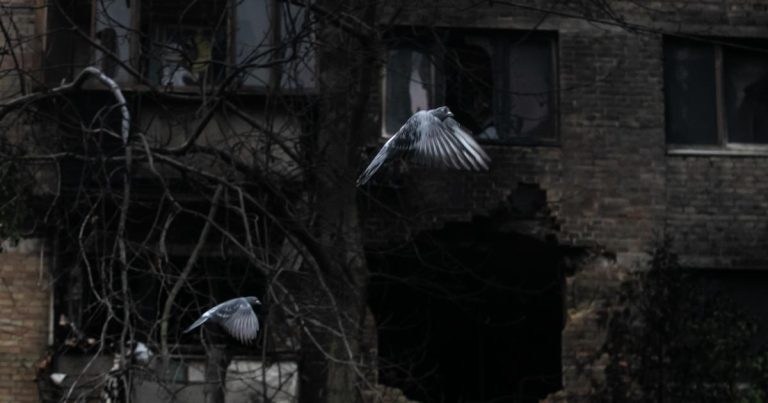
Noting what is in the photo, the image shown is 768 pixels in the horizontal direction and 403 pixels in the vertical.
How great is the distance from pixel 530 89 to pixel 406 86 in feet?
4.29

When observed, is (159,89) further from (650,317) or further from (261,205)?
(650,317)

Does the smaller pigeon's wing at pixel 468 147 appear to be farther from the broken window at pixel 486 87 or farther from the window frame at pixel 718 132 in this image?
the window frame at pixel 718 132

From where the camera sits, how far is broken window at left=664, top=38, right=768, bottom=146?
48.4ft

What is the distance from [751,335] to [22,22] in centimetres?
785

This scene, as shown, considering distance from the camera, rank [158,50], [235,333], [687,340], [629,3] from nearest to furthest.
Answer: [235,333], [158,50], [687,340], [629,3]

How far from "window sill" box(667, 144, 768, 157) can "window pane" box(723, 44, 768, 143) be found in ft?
0.36

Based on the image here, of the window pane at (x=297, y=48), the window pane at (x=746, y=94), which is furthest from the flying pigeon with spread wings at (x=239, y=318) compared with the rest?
the window pane at (x=746, y=94)

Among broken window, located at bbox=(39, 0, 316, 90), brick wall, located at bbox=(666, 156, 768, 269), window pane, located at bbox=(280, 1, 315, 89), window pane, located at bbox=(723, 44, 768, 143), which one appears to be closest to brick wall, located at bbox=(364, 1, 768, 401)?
brick wall, located at bbox=(666, 156, 768, 269)

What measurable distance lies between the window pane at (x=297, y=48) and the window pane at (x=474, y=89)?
1674mm

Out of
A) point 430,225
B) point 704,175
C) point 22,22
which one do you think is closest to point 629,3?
point 704,175

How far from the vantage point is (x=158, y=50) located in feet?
42.7

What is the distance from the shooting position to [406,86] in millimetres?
14438

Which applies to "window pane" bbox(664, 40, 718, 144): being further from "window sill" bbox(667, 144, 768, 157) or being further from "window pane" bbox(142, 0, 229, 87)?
"window pane" bbox(142, 0, 229, 87)

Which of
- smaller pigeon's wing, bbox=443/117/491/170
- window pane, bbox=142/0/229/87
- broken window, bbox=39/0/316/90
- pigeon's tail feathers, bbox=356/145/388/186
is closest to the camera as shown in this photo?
smaller pigeon's wing, bbox=443/117/491/170
